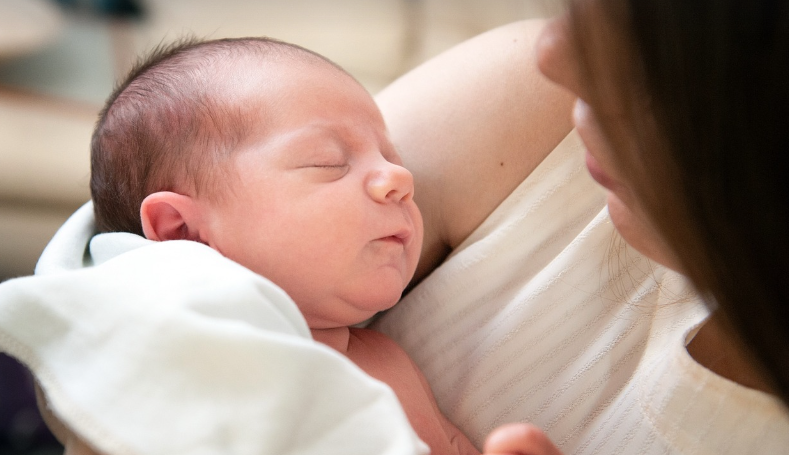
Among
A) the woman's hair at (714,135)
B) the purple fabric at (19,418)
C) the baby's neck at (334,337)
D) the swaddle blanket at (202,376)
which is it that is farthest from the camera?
the purple fabric at (19,418)

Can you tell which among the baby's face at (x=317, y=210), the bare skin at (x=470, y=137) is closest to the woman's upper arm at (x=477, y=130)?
the bare skin at (x=470, y=137)

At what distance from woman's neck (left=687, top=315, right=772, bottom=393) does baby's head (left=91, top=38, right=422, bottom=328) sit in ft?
1.07

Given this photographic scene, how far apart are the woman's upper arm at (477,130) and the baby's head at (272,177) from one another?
0.09 meters

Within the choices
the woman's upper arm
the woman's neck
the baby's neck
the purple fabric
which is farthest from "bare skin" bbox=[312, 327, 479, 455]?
the purple fabric

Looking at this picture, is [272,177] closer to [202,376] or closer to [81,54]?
[202,376]

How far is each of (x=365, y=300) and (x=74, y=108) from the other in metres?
1.23

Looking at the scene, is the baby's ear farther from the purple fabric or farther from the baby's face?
the purple fabric

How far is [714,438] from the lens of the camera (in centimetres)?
69

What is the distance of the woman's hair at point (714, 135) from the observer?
45 centimetres

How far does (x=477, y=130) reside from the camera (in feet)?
2.95

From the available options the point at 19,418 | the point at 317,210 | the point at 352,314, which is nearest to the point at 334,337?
the point at 352,314

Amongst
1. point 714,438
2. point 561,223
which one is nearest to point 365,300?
point 561,223

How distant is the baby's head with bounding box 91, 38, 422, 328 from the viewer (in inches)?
28.9

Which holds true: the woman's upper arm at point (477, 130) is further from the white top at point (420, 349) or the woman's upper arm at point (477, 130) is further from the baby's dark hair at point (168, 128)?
the baby's dark hair at point (168, 128)
